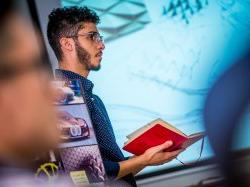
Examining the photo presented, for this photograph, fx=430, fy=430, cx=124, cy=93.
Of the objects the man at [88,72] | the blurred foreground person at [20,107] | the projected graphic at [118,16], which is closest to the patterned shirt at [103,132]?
the man at [88,72]

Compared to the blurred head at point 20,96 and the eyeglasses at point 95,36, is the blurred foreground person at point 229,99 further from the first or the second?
the blurred head at point 20,96

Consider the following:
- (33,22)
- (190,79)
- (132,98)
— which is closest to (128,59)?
(132,98)

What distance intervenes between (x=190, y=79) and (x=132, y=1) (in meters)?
0.40

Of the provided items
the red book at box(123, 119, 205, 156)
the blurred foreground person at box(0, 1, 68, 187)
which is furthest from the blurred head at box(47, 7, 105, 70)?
the blurred foreground person at box(0, 1, 68, 187)

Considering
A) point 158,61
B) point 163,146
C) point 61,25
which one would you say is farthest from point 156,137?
point 61,25

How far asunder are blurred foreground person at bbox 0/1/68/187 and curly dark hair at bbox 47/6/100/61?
702 millimetres

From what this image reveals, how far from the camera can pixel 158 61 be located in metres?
1.77

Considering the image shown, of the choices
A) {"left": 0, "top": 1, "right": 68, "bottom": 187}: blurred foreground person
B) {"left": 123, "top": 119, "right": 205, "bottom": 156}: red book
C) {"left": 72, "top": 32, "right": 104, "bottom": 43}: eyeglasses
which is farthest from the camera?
{"left": 72, "top": 32, "right": 104, "bottom": 43}: eyeglasses

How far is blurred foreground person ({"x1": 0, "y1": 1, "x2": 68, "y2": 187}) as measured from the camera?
83 cm

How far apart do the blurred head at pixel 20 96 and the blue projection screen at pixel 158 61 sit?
30.9 inches

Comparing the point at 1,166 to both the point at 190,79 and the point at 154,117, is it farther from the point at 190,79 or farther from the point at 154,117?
the point at 190,79

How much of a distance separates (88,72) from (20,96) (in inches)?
31.8

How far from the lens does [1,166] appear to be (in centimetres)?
86

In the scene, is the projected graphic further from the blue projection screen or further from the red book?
the red book
